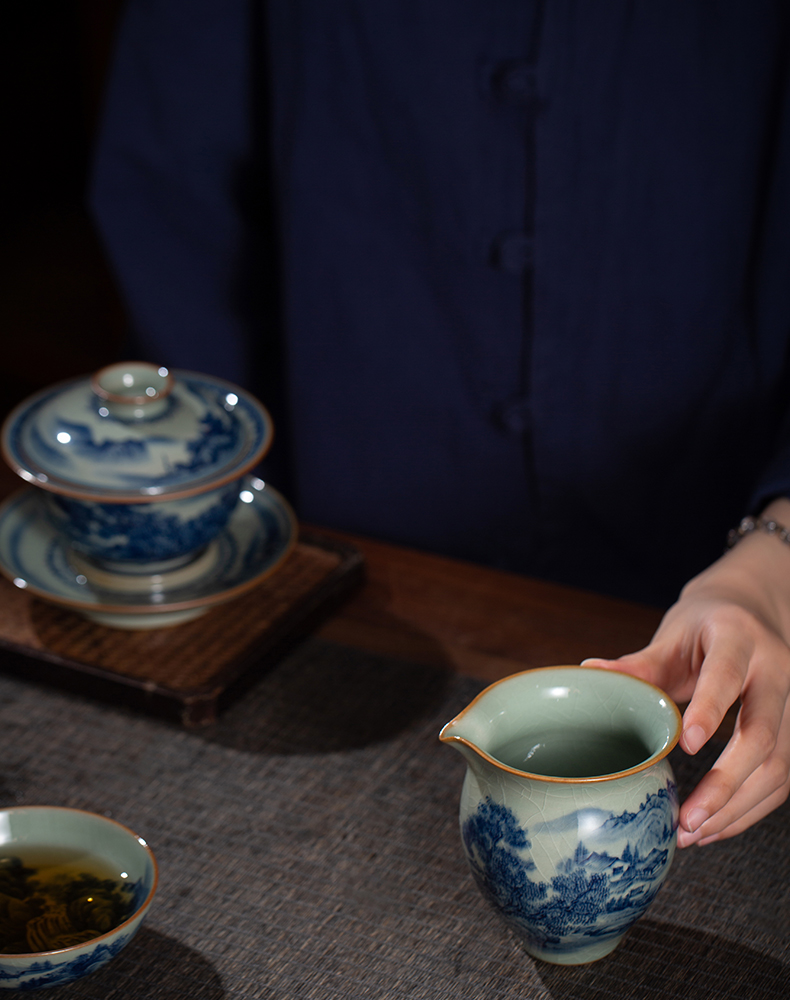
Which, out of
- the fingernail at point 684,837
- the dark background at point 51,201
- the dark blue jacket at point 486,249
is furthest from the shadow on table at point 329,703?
the dark background at point 51,201

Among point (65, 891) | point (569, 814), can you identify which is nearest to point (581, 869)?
point (569, 814)

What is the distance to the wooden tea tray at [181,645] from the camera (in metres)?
0.79

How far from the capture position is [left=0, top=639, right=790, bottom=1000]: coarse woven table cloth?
22.9 inches

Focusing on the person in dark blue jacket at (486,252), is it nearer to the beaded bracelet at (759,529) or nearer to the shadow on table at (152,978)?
the beaded bracelet at (759,529)

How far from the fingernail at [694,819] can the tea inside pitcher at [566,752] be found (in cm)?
4

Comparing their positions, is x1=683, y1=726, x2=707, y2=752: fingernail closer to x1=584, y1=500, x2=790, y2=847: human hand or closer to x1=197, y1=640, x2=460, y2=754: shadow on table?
x1=584, y1=500, x2=790, y2=847: human hand

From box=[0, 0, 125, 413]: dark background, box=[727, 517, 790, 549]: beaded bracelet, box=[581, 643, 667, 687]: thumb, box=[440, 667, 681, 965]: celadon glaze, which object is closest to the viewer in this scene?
box=[440, 667, 681, 965]: celadon glaze

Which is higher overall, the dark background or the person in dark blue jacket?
the person in dark blue jacket

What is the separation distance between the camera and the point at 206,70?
3.73 ft

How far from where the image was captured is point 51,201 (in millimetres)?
3270

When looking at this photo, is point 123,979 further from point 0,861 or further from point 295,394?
point 295,394

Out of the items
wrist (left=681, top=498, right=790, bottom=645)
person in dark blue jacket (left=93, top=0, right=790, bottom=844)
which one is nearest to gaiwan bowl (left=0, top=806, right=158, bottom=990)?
wrist (left=681, top=498, right=790, bottom=645)

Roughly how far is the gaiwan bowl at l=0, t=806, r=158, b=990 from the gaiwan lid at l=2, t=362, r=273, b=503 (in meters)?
0.27

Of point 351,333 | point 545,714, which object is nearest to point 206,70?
point 351,333
